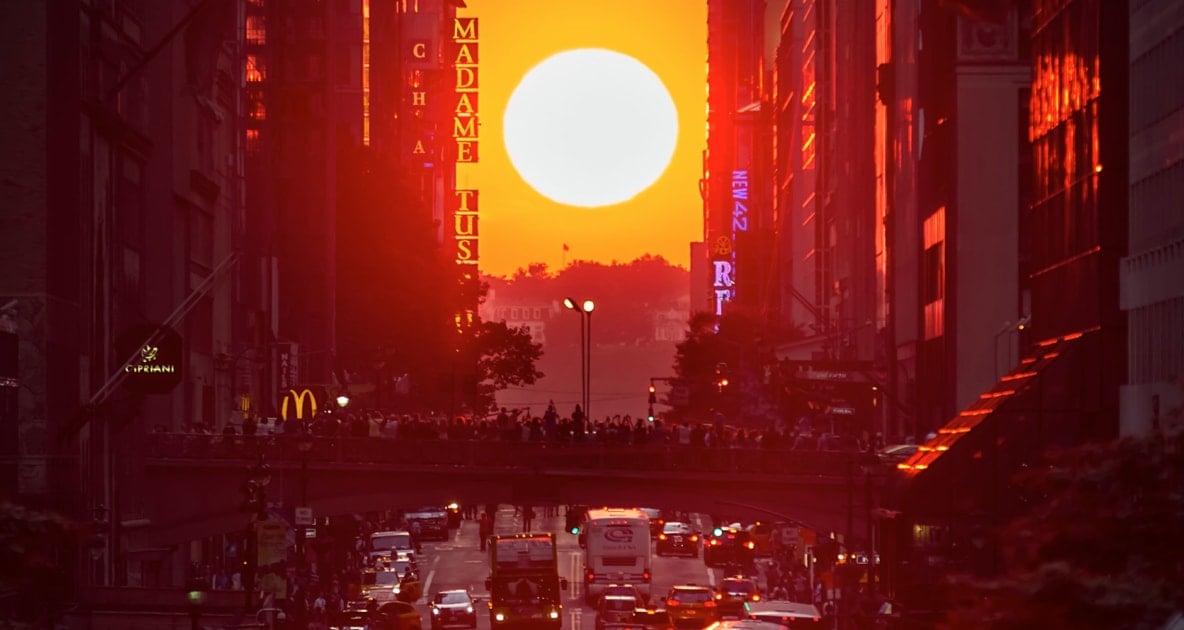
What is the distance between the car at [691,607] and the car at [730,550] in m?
32.9

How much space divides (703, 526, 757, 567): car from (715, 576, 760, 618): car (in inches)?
1087

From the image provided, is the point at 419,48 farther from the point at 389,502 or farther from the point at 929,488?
the point at 929,488

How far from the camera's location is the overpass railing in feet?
229

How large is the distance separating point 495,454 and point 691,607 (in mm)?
7870

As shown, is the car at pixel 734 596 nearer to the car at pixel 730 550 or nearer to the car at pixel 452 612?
the car at pixel 452 612

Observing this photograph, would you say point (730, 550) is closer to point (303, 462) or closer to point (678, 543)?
point (678, 543)

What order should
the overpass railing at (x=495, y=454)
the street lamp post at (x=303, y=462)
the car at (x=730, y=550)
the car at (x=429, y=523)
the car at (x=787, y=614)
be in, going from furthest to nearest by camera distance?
the car at (x=429, y=523) → the car at (x=730, y=550) → the overpass railing at (x=495, y=454) → the street lamp post at (x=303, y=462) → the car at (x=787, y=614)

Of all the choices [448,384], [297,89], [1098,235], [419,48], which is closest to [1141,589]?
[1098,235]

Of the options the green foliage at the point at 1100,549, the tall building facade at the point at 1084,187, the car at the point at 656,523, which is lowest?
the car at the point at 656,523

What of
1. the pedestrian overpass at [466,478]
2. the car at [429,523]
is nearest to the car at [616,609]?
the pedestrian overpass at [466,478]

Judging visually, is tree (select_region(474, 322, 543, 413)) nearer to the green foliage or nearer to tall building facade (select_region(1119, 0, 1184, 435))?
tall building facade (select_region(1119, 0, 1184, 435))

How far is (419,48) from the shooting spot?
197 m

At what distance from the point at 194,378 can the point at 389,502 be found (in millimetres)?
15613

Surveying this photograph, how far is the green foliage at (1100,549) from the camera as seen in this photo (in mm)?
18281
